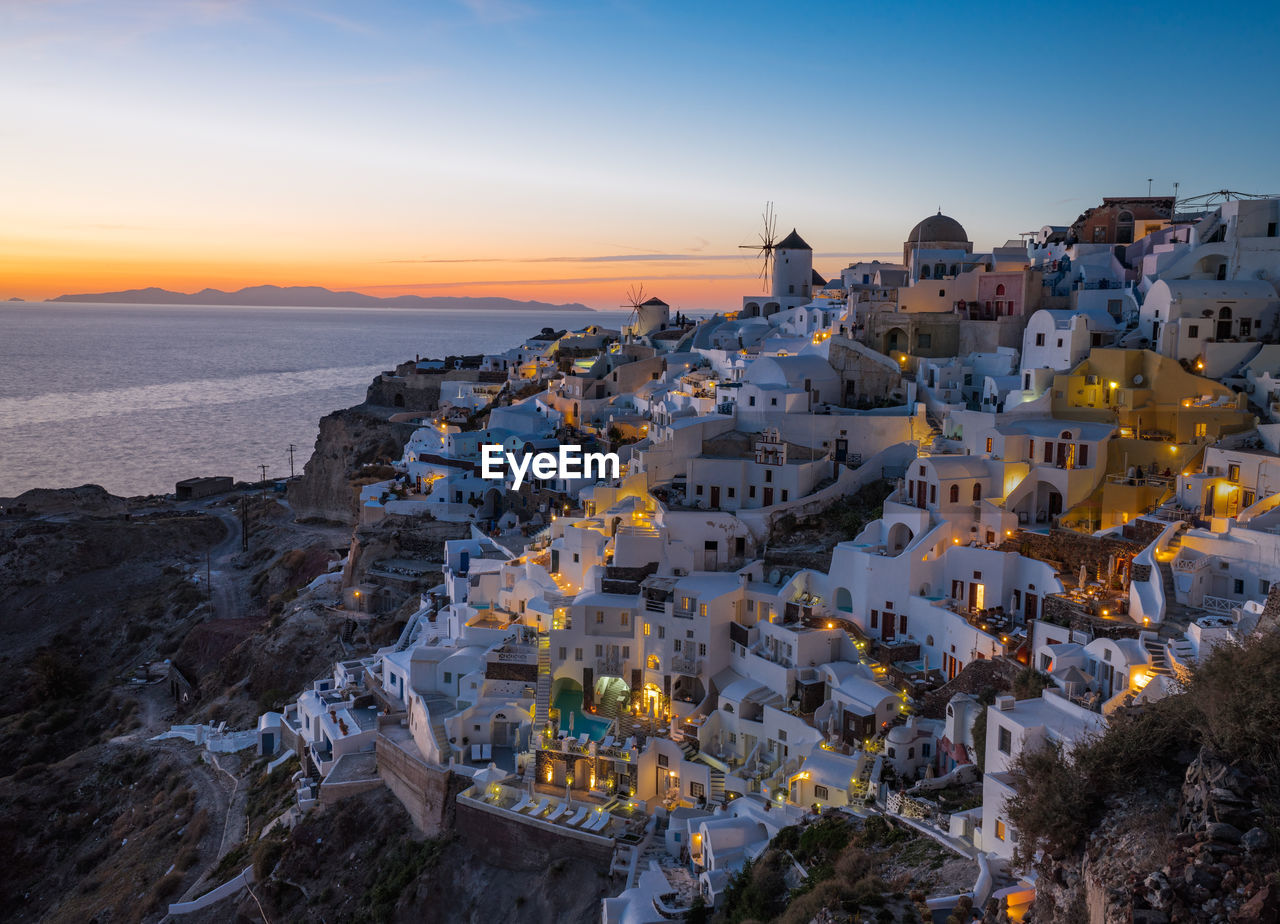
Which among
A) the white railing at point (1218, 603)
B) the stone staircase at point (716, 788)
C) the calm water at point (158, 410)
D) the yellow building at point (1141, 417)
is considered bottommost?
the calm water at point (158, 410)

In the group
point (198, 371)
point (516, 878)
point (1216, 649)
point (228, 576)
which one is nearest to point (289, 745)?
point (516, 878)

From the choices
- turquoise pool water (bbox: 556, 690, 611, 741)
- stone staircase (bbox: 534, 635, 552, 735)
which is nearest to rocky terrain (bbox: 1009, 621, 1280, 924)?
turquoise pool water (bbox: 556, 690, 611, 741)

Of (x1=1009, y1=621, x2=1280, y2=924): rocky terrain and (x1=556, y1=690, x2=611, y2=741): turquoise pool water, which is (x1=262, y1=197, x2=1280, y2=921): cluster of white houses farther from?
(x1=1009, y1=621, x2=1280, y2=924): rocky terrain

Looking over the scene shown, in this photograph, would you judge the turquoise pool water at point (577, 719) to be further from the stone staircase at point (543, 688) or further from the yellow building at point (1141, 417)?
the yellow building at point (1141, 417)

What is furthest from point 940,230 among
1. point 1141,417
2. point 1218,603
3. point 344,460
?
point 344,460

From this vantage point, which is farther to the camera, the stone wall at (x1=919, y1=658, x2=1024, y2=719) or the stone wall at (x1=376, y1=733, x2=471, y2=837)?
the stone wall at (x1=376, y1=733, x2=471, y2=837)

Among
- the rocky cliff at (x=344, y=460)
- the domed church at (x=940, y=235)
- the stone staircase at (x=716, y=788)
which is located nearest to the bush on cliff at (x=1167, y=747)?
the stone staircase at (x=716, y=788)
